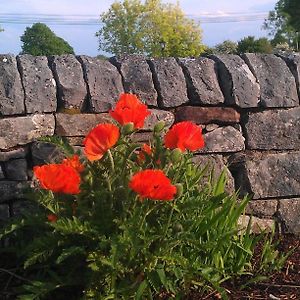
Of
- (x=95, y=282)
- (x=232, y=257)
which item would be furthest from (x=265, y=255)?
(x=95, y=282)

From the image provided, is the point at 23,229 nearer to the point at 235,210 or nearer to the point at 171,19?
the point at 235,210

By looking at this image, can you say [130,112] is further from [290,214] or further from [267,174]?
[290,214]

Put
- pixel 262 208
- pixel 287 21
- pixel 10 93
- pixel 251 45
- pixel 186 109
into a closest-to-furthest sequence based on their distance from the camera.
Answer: pixel 10 93
pixel 186 109
pixel 262 208
pixel 251 45
pixel 287 21

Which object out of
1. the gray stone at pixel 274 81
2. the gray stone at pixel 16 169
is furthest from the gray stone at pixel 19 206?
the gray stone at pixel 274 81

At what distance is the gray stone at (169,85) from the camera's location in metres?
3.46

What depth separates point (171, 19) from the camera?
76.1ft

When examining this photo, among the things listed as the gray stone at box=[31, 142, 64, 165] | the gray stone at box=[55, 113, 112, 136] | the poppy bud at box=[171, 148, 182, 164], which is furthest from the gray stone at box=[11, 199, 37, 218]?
the poppy bud at box=[171, 148, 182, 164]

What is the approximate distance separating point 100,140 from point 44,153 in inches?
37.0

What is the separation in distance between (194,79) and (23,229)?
4.09 feet

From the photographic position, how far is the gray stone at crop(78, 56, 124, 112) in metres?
3.38

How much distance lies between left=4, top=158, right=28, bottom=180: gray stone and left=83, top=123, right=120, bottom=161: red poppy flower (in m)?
0.94

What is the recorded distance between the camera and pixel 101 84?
341cm

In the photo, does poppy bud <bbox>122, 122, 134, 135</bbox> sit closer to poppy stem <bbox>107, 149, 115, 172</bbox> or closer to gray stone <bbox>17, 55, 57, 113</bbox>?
poppy stem <bbox>107, 149, 115, 172</bbox>

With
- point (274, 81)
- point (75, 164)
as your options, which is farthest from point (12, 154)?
point (274, 81)
